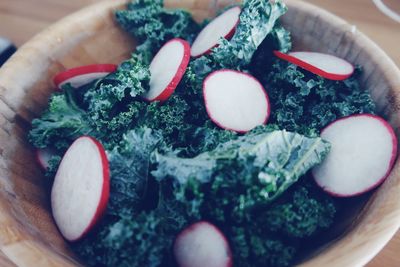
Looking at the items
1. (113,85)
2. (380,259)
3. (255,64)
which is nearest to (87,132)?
(113,85)

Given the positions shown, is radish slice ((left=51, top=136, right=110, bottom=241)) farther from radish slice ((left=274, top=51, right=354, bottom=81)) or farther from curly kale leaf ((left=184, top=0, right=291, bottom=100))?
radish slice ((left=274, top=51, right=354, bottom=81))

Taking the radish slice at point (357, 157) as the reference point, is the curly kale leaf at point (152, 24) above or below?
below

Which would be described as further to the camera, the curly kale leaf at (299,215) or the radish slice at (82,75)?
the radish slice at (82,75)

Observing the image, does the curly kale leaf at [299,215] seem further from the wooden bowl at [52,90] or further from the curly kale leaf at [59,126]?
the curly kale leaf at [59,126]

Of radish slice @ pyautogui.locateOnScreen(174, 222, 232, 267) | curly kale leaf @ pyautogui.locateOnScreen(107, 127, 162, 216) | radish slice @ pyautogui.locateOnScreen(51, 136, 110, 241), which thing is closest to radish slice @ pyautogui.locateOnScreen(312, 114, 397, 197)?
radish slice @ pyautogui.locateOnScreen(174, 222, 232, 267)

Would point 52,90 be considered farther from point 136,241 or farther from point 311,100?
point 311,100

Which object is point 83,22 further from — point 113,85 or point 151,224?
point 151,224

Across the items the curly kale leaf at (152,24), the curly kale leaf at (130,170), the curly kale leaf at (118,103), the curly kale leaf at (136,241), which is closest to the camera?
the curly kale leaf at (136,241)

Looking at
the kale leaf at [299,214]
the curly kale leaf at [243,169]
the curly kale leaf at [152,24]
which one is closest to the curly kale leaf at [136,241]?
the curly kale leaf at [243,169]

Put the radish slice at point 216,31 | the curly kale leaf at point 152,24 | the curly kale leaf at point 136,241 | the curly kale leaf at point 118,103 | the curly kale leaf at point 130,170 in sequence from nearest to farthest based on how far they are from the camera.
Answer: the curly kale leaf at point 136,241
the curly kale leaf at point 130,170
the curly kale leaf at point 118,103
the radish slice at point 216,31
the curly kale leaf at point 152,24
